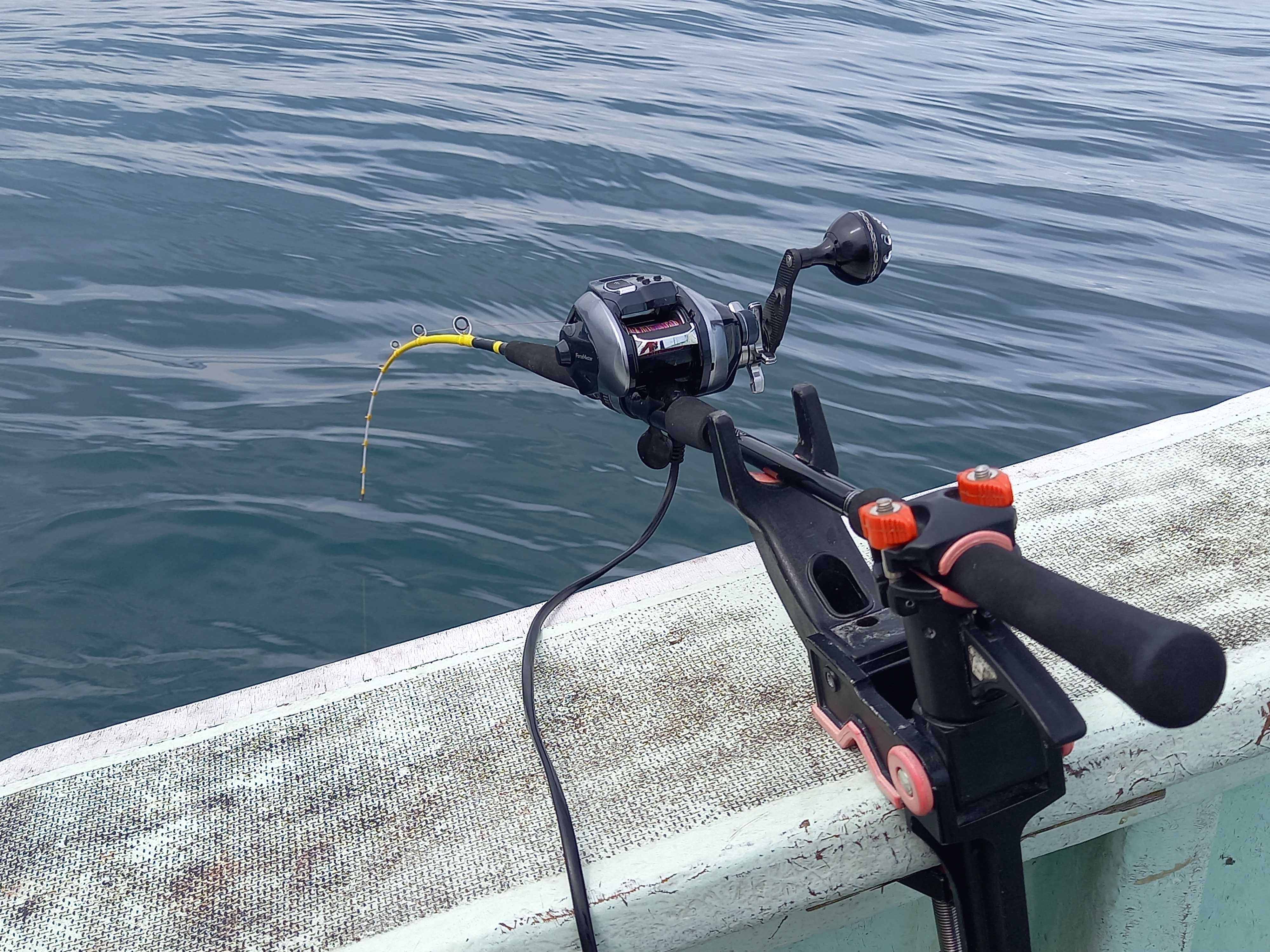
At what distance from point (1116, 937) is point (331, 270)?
4.72 metres

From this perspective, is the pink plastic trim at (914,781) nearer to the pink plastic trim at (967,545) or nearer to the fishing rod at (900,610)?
the fishing rod at (900,610)

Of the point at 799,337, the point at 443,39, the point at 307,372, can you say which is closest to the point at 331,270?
the point at 307,372

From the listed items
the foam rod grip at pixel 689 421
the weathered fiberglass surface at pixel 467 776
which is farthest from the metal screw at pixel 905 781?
the foam rod grip at pixel 689 421

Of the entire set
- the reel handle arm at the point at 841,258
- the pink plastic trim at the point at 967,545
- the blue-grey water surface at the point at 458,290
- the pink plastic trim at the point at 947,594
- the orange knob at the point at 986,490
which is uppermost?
the reel handle arm at the point at 841,258

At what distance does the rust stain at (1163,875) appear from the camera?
1536mm

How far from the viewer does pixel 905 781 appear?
1.14 m

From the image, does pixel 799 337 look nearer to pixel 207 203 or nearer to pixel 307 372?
pixel 307 372

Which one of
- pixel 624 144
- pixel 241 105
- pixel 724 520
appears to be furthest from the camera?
pixel 241 105

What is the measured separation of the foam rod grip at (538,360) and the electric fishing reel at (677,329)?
0.05m

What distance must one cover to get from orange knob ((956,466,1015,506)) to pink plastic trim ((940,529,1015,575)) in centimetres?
3

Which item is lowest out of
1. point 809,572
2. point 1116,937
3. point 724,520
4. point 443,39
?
point 724,520

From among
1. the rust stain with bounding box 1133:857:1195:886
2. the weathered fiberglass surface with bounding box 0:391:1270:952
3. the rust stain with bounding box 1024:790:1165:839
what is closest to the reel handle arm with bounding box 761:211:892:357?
the weathered fiberglass surface with bounding box 0:391:1270:952

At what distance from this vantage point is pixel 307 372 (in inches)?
175

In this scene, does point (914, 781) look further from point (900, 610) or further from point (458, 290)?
point (458, 290)
